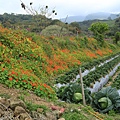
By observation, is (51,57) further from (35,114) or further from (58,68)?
(35,114)

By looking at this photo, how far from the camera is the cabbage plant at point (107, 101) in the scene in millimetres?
5297

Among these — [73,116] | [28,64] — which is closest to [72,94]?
[73,116]

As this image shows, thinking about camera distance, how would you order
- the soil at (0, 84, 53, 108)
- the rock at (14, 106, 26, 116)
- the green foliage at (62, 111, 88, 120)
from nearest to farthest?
1. the rock at (14, 106, 26, 116)
2. the green foliage at (62, 111, 88, 120)
3. the soil at (0, 84, 53, 108)

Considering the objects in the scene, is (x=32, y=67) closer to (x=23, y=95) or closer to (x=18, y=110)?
(x=23, y=95)

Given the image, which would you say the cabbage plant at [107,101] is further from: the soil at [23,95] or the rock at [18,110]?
the rock at [18,110]

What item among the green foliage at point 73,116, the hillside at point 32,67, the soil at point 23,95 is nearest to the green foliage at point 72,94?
the hillside at point 32,67

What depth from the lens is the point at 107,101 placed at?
17.5 feet

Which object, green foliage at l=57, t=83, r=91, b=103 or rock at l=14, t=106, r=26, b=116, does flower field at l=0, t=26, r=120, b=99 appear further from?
rock at l=14, t=106, r=26, b=116

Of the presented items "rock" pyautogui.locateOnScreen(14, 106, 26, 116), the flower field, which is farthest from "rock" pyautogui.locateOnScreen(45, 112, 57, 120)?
the flower field

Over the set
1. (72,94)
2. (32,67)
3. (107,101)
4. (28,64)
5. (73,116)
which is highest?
(28,64)

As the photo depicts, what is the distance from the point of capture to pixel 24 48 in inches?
366

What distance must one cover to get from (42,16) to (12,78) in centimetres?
1544

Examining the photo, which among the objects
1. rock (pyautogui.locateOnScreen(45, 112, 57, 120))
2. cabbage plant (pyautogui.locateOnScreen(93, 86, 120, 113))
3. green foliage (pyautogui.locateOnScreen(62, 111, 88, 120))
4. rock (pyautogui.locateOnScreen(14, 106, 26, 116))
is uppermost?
rock (pyautogui.locateOnScreen(14, 106, 26, 116))

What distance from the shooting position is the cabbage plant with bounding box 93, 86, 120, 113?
5297mm
